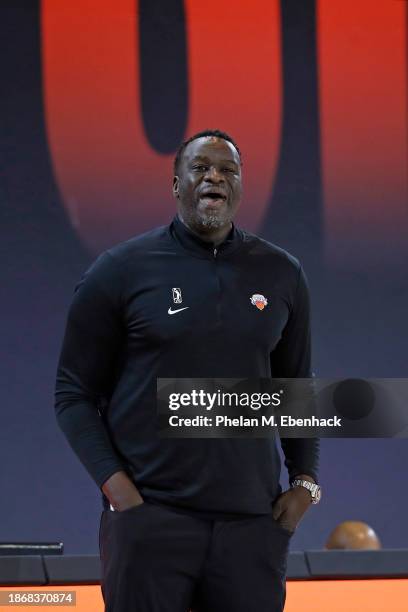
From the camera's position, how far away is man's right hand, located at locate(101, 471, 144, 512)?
5.55 feet

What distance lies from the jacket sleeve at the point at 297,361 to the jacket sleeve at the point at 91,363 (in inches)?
12.4

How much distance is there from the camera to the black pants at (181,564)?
5.49 feet

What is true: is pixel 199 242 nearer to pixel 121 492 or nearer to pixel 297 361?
pixel 297 361

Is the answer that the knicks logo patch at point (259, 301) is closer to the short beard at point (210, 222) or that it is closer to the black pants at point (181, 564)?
the short beard at point (210, 222)

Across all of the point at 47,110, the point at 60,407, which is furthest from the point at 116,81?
the point at 60,407

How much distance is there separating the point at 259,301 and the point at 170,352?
0.67ft

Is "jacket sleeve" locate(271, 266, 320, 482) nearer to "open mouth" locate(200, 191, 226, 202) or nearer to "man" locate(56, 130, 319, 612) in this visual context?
"man" locate(56, 130, 319, 612)

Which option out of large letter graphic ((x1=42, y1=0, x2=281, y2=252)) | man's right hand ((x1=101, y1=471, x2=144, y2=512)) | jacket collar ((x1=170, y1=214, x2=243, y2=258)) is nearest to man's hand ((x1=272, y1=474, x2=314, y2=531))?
man's right hand ((x1=101, y1=471, x2=144, y2=512))

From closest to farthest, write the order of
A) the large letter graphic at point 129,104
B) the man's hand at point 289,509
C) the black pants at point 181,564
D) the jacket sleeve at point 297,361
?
the black pants at point 181,564
the man's hand at point 289,509
the jacket sleeve at point 297,361
the large letter graphic at point 129,104

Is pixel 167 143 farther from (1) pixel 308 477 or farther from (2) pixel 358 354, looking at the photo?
(1) pixel 308 477

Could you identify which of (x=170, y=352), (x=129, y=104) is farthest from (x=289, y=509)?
(x=129, y=104)

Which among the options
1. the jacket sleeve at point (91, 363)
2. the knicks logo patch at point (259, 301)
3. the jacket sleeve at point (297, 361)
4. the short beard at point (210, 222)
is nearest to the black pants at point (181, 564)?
the jacket sleeve at point (91, 363)

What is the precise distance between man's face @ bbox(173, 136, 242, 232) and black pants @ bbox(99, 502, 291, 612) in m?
0.53

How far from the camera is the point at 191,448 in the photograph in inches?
66.5
